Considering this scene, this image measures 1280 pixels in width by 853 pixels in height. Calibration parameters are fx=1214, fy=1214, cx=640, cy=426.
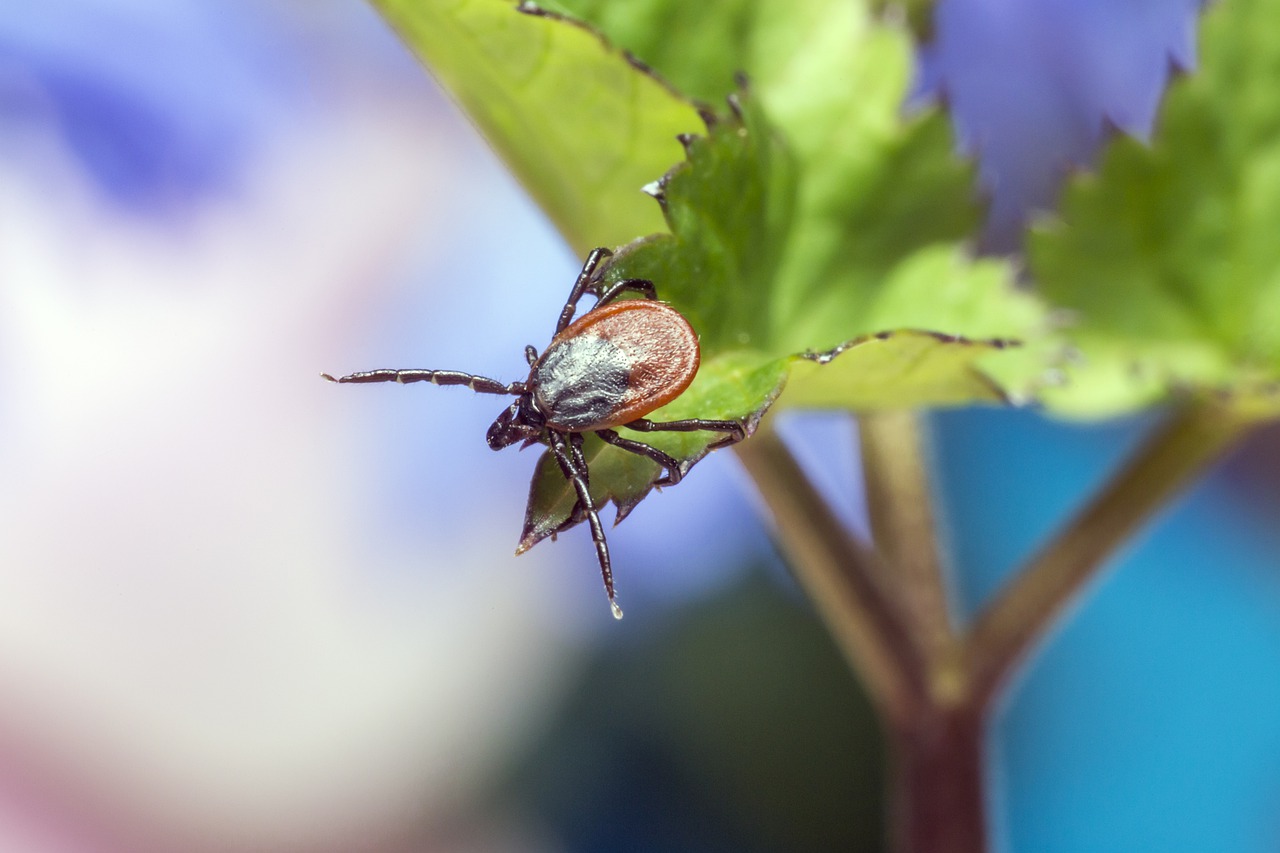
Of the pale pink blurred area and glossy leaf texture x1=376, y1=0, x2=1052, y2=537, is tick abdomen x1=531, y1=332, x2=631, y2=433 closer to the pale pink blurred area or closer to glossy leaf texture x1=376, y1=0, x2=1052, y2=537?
glossy leaf texture x1=376, y1=0, x2=1052, y2=537

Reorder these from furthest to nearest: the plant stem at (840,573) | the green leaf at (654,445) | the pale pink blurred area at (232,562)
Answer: the pale pink blurred area at (232,562) < the plant stem at (840,573) < the green leaf at (654,445)

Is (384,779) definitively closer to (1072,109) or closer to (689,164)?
(689,164)

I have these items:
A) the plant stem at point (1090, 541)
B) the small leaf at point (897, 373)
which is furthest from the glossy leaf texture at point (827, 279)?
the plant stem at point (1090, 541)

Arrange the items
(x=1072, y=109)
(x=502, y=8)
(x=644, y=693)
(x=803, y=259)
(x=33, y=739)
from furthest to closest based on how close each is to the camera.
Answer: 1. (x=1072, y=109)
2. (x=644, y=693)
3. (x=33, y=739)
4. (x=803, y=259)
5. (x=502, y=8)

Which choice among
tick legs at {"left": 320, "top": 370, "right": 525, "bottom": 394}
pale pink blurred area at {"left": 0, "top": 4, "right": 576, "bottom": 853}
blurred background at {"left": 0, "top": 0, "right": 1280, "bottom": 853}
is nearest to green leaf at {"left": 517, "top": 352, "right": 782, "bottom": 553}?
tick legs at {"left": 320, "top": 370, "right": 525, "bottom": 394}

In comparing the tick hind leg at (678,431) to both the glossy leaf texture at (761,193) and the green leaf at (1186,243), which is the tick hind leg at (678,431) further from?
the green leaf at (1186,243)

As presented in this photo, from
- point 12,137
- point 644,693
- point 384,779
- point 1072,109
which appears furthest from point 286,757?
point 1072,109

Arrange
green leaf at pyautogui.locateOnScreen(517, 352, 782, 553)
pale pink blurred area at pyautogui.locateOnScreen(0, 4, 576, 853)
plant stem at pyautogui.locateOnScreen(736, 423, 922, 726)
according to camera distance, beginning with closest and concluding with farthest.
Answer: green leaf at pyautogui.locateOnScreen(517, 352, 782, 553)
plant stem at pyautogui.locateOnScreen(736, 423, 922, 726)
pale pink blurred area at pyautogui.locateOnScreen(0, 4, 576, 853)
